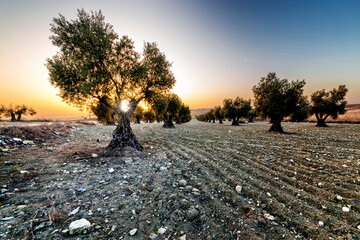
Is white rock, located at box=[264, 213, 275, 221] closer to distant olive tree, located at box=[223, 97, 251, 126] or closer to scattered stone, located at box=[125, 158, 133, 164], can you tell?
scattered stone, located at box=[125, 158, 133, 164]

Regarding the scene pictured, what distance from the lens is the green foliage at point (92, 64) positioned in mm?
9195

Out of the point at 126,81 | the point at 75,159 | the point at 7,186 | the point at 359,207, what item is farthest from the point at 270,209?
the point at 126,81

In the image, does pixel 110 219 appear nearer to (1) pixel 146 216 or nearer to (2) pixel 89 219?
(2) pixel 89 219

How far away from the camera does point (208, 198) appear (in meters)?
4.66

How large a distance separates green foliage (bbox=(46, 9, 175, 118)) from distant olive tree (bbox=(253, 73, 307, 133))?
2057 centimetres

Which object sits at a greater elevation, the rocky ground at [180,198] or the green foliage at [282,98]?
the green foliage at [282,98]

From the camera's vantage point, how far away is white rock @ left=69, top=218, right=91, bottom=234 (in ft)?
10.3

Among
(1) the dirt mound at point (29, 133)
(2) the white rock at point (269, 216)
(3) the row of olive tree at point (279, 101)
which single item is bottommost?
(2) the white rock at point (269, 216)

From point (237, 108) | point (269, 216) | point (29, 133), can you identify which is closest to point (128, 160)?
point (269, 216)

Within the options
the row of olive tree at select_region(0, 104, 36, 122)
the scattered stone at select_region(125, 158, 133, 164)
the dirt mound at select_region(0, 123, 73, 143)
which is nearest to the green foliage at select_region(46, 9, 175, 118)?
the scattered stone at select_region(125, 158, 133, 164)

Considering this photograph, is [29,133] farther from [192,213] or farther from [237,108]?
[237,108]

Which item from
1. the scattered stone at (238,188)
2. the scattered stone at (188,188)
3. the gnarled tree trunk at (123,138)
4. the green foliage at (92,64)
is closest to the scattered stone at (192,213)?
the scattered stone at (188,188)

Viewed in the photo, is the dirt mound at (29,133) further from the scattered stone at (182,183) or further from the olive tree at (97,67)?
the scattered stone at (182,183)

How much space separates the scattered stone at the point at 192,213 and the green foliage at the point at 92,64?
9.60 meters
